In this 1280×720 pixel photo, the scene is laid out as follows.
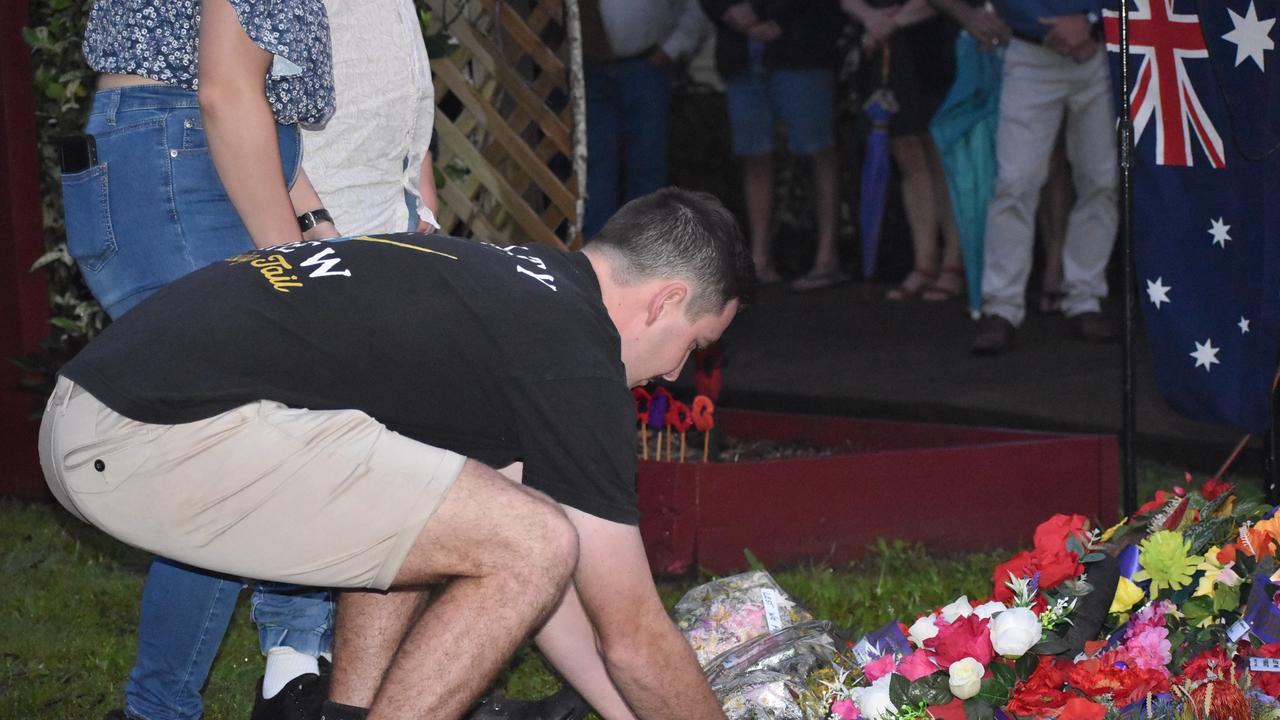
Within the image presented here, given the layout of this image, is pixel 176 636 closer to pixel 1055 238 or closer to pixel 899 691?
pixel 899 691

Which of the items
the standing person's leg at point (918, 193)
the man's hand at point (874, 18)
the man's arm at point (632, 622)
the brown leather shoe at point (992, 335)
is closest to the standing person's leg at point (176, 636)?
the man's arm at point (632, 622)

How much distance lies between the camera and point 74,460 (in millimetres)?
2094

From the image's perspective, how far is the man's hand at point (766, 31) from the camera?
7.05 metres

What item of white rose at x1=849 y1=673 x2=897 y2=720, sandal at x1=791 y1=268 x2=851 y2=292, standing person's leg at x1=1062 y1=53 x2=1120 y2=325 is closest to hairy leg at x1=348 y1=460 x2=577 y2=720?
white rose at x1=849 y1=673 x2=897 y2=720

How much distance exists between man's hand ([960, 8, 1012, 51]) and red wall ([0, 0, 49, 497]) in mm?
3592

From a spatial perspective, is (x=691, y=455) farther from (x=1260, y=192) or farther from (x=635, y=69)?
(x=635, y=69)

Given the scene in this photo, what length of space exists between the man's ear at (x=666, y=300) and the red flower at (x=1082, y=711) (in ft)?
2.51

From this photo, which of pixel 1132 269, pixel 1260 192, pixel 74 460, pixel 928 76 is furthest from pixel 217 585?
pixel 928 76

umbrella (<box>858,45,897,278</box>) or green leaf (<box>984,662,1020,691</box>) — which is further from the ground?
green leaf (<box>984,662,1020,691</box>)

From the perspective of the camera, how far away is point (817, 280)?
786 cm

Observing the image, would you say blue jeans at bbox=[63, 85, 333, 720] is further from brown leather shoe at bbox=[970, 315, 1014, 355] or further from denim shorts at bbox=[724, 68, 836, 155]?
denim shorts at bbox=[724, 68, 836, 155]

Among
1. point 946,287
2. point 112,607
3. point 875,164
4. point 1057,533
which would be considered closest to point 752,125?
point 875,164

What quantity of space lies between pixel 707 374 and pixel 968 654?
2277mm

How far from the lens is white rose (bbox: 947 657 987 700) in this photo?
7.14 feet
